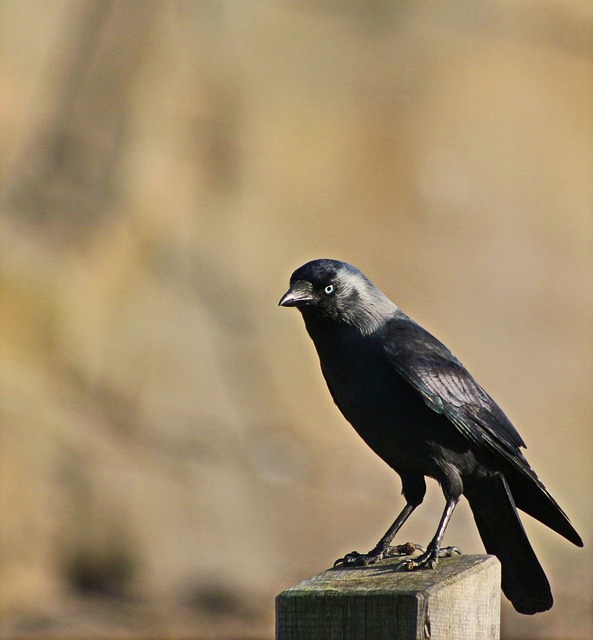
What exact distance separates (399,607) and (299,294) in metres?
1.97

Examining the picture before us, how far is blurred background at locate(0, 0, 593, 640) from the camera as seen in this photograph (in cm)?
857

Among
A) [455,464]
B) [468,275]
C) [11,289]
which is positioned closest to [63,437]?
[11,289]

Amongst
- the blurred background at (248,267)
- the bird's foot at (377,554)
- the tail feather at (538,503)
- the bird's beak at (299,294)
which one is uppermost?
the blurred background at (248,267)

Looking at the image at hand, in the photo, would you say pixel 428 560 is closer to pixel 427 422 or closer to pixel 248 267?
pixel 427 422

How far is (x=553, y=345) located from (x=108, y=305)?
384 cm

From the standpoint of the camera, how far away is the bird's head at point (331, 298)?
4.28 meters

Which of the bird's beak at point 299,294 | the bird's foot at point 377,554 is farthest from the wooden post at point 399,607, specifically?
the bird's beak at point 299,294

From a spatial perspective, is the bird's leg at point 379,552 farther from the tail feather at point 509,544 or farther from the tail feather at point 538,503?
the tail feather at point 538,503

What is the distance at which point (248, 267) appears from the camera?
9.45m

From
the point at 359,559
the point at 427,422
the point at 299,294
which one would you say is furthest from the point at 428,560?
the point at 299,294

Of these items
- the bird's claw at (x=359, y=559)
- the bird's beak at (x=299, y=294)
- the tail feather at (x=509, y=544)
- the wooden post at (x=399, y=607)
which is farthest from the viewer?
the bird's beak at (x=299, y=294)

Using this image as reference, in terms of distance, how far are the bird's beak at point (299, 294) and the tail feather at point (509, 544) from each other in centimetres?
96

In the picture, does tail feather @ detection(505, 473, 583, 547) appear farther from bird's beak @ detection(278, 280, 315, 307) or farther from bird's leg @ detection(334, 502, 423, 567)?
bird's beak @ detection(278, 280, 315, 307)

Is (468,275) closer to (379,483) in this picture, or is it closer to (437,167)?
(437,167)
